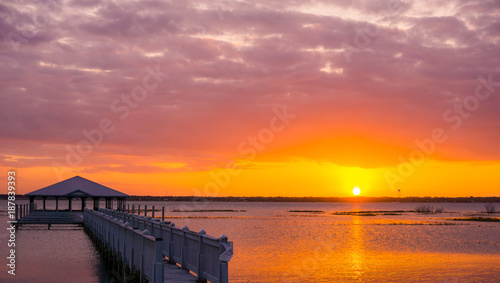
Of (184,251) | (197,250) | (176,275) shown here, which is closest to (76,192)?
(184,251)

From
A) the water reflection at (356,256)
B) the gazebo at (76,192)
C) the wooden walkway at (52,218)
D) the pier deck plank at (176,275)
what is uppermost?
the gazebo at (76,192)

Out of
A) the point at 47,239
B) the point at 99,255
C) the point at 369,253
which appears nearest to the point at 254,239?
the point at 369,253

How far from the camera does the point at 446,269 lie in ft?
96.8

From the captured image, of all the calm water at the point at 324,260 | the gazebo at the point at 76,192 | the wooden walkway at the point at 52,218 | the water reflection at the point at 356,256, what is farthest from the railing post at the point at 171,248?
the gazebo at the point at 76,192

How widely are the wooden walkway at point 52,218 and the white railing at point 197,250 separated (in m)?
35.0

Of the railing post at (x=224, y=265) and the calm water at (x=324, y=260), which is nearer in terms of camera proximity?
the railing post at (x=224, y=265)

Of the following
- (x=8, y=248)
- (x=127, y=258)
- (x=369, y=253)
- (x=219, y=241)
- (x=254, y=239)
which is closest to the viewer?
(x=219, y=241)

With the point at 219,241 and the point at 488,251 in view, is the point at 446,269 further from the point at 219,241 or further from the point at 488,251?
the point at 219,241

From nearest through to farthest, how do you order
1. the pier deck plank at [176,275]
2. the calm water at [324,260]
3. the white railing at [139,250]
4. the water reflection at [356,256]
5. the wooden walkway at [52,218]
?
the white railing at [139,250], the pier deck plank at [176,275], the calm water at [324,260], the water reflection at [356,256], the wooden walkway at [52,218]

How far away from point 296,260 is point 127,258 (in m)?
15.5

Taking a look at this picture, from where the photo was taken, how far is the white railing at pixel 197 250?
13.0 m

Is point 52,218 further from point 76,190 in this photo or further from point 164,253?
point 164,253

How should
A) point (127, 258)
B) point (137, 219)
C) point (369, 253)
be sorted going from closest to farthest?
point (127, 258) → point (137, 219) → point (369, 253)

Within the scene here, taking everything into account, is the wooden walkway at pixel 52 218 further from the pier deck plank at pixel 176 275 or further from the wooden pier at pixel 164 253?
the pier deck plank at pixel 176 275
